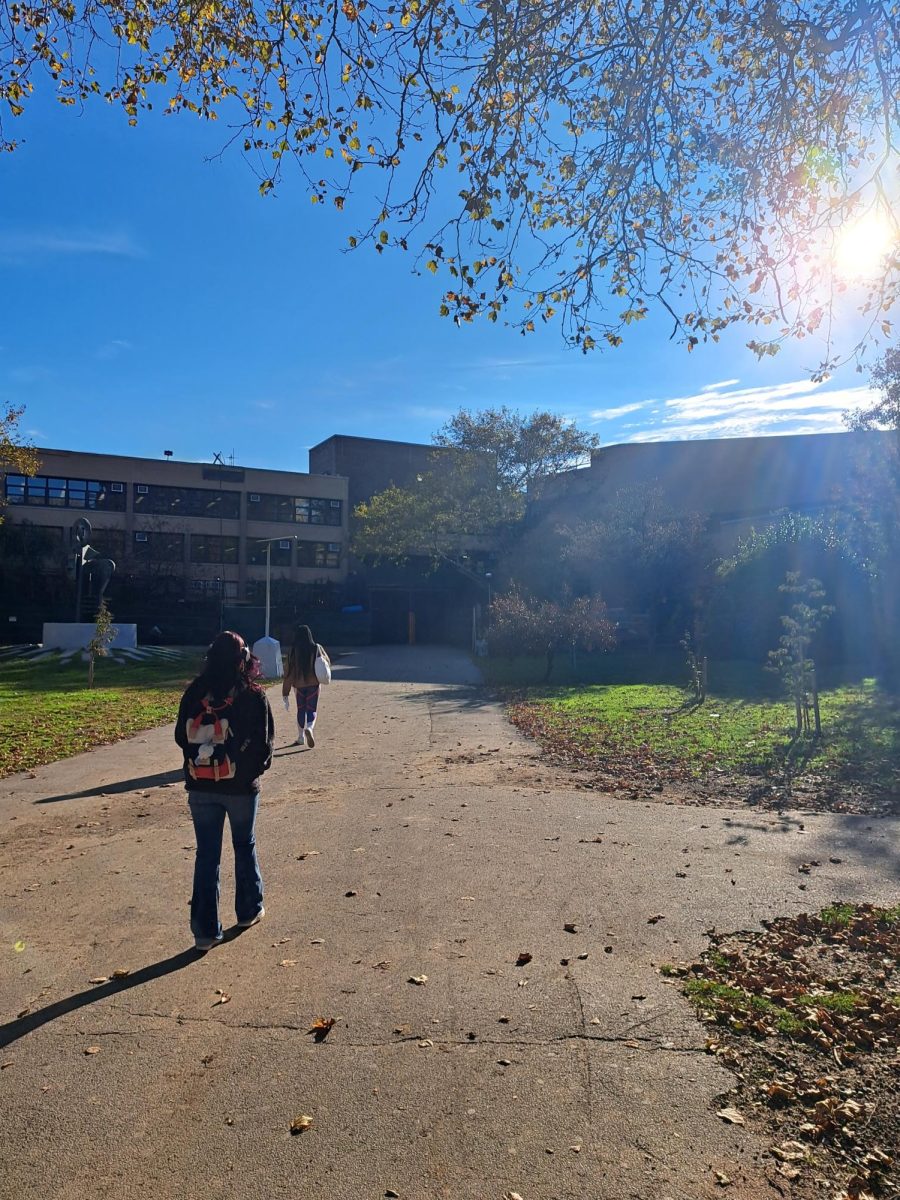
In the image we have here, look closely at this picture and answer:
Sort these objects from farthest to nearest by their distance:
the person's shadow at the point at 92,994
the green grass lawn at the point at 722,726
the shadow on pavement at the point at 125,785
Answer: the green grass lawn at the point at 722,726 < the shadow on pavement at the point at 125,785 < the person's shadow at the point at 92,994

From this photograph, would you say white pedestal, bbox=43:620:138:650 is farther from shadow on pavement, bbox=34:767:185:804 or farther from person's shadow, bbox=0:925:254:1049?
person's shadow, bbox=0:925:254:1049

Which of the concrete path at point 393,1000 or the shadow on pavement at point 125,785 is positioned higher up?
the concrete path at point 393,1000

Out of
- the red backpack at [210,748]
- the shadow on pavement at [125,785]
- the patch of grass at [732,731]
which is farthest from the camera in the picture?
the patch of grass at [732,731]

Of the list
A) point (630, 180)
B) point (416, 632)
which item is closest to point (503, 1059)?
point (630, 180)

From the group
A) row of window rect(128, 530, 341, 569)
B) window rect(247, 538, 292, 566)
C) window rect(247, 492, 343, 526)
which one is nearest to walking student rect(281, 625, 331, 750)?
row of window rect(128, 530, 341, 569)

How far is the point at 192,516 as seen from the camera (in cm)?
6209

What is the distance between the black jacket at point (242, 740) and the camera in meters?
5.39

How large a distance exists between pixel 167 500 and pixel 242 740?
5941 cm

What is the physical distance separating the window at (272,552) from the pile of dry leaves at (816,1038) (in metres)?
59.9

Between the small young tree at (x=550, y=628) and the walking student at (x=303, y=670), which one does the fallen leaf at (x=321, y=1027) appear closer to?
the walking student at (x=303, y=670)

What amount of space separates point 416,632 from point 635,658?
91.0 ft

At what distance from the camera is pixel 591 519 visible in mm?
44406

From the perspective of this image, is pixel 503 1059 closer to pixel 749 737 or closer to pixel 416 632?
pixel 749 737

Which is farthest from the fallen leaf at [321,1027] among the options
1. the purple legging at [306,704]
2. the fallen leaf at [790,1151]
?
the purple legging at [306,704]
